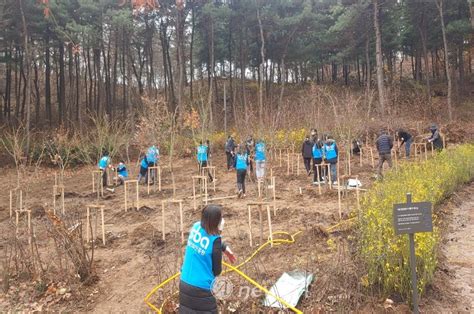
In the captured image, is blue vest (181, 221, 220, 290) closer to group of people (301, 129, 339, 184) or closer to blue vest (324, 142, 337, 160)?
group of people (301, 129, 339, 184)

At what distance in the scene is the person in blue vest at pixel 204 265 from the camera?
331 centimetres

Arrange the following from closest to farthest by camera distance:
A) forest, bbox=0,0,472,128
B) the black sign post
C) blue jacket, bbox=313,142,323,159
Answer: the black sign post < blue jacket, bbox=313,142,323,159 < forest, bbox=0,0,472,128

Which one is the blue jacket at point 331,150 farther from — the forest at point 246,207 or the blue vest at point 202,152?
the blue vest at point 202,152

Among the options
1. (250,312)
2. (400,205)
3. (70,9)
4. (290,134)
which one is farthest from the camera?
(70,9)

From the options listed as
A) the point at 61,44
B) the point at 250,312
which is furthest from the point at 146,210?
the point at 61,44

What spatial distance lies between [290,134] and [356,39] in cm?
1320

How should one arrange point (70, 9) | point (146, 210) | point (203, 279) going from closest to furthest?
1. point (203, 279)
2. point (146, 210)
3. point (70, 9)

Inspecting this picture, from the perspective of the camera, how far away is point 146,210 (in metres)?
Answer: 10.1

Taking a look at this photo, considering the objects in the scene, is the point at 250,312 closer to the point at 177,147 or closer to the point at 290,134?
the point at 290,134

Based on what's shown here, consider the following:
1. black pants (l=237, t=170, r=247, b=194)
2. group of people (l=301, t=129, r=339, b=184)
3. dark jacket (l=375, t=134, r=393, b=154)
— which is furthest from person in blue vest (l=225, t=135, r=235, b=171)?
dark jacket (l=375, t=134, r=393, b=154)

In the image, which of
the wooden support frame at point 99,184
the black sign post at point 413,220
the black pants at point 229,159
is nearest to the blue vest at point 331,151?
the black pants at point 229,159

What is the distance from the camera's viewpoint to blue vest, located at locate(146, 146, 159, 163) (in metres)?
13.1

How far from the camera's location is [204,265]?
11.0ft

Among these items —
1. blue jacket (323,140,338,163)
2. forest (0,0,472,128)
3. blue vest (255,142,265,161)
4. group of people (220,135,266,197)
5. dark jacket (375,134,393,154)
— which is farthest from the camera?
forest (0,0,472,128)
